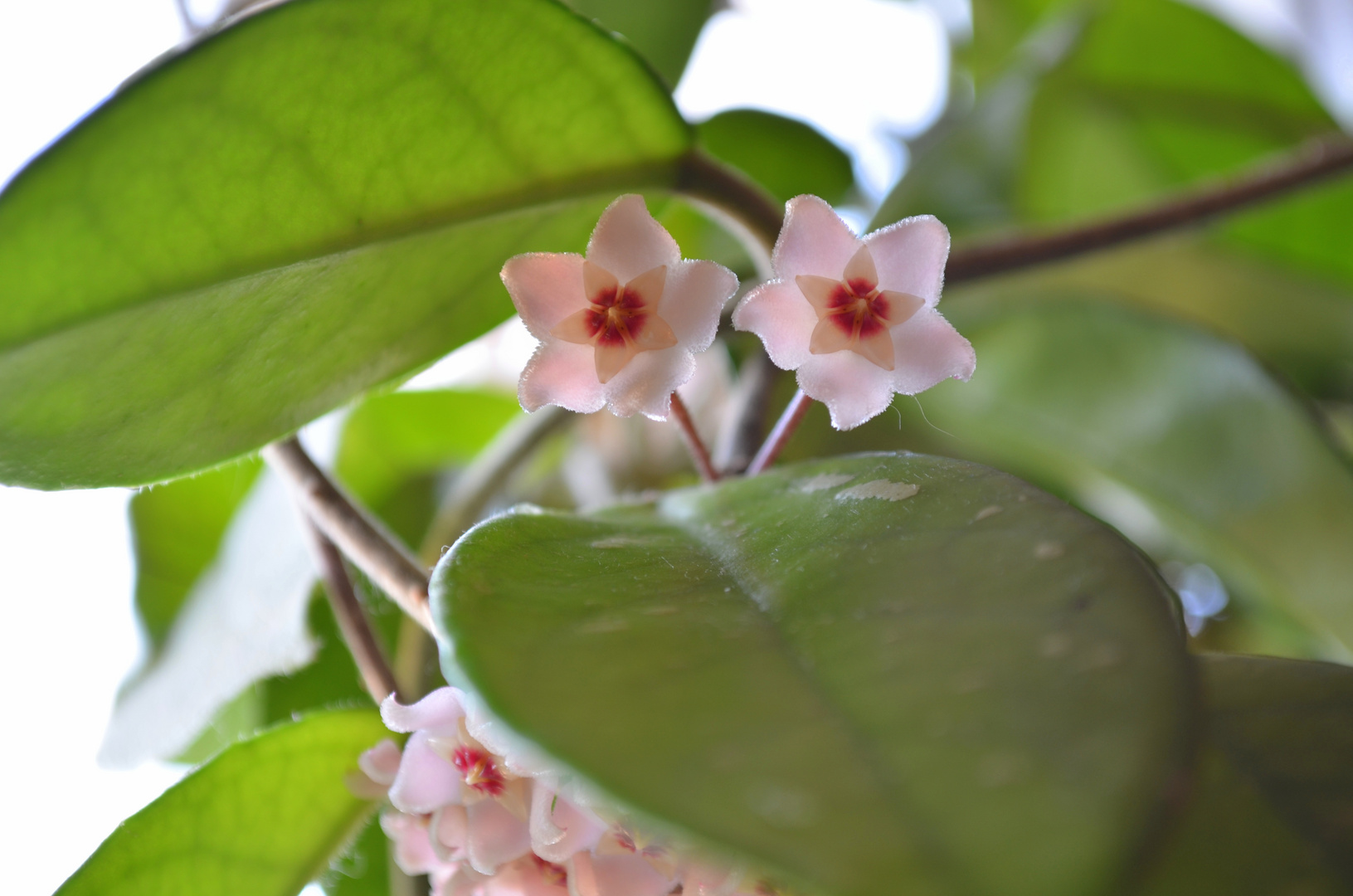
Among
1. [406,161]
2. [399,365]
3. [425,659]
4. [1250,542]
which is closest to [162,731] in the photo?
[425,659]

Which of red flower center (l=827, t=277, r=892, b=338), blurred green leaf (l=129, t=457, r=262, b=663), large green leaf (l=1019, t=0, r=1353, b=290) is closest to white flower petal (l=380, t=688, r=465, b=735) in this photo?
red flower center (l=827, t=277, r=892, b=338)

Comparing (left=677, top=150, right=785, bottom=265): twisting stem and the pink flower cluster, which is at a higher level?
(left=677, top=150, right=785, bottom=265): twisting stem

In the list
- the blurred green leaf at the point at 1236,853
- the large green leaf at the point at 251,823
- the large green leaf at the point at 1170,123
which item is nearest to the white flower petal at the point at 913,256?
the blurred green leaf at the point at 1236,853

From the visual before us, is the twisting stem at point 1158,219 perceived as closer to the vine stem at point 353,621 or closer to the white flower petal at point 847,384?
the white flower petal at point 847,384

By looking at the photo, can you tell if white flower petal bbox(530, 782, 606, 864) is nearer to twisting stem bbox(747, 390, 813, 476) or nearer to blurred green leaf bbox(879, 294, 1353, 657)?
twisting stem bbox(747, 390, 813, 476)

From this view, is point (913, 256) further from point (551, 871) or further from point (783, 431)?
point (551, 871)
